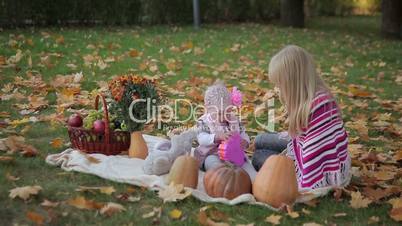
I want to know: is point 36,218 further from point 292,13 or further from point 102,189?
point 292,13

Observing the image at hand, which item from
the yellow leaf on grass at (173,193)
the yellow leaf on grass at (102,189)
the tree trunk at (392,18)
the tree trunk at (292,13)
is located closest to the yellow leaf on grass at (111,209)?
the yellow leaf on grass at (102,189)

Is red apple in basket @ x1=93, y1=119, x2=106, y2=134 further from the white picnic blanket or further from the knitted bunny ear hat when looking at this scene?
the knitted bunny ear hat

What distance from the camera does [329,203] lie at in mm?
3732

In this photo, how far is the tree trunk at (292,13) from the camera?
58.0 feet

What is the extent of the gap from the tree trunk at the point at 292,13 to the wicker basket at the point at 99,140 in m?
14.0

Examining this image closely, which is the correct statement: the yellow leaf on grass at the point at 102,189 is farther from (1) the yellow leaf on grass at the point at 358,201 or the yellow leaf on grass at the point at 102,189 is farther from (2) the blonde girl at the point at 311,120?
(1) the yellow leaf on grass at the point at 358,201

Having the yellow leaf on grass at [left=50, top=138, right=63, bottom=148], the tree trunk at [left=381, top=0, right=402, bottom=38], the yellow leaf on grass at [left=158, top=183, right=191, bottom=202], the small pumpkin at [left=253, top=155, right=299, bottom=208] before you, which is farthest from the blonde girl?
the tree trunk at [left=381, top=0, right=402, bottom=38]

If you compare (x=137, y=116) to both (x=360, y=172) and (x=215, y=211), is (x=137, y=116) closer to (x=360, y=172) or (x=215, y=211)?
(x=215, y=211)

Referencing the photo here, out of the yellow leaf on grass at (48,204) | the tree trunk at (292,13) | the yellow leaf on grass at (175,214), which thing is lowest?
the yellow leaf on grass at (175,214)

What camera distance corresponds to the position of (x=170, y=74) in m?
8.47

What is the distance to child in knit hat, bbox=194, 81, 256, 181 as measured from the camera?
4.32 m

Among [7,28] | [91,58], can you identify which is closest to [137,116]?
[91,58]

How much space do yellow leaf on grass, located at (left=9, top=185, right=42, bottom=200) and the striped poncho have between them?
1.83 m

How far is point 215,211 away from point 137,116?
1444 mm
